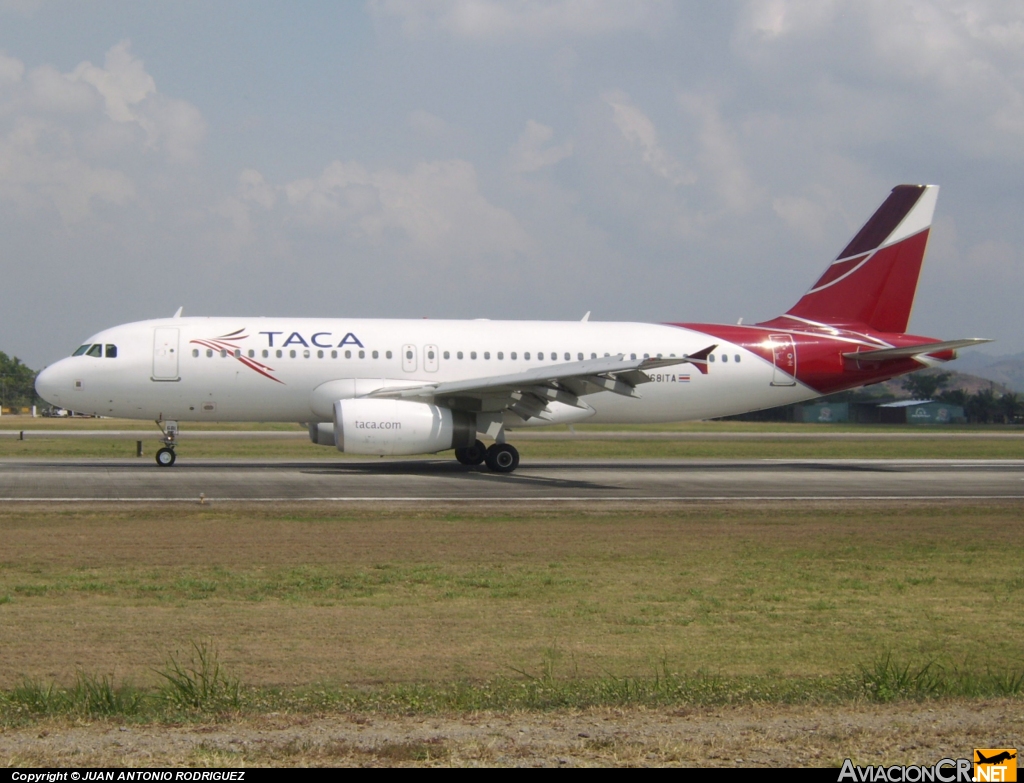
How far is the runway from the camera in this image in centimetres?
2000

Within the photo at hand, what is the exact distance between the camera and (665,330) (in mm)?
29266

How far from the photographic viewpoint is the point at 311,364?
26.2m

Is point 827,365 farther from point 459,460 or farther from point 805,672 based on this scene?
point 805,672

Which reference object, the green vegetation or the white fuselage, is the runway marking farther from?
the green vegetation

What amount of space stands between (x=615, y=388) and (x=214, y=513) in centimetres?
1155

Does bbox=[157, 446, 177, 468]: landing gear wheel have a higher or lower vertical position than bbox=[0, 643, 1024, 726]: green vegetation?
higher

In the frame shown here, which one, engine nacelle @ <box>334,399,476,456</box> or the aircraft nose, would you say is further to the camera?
the aircraft nose

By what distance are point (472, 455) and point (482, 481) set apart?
371 cm

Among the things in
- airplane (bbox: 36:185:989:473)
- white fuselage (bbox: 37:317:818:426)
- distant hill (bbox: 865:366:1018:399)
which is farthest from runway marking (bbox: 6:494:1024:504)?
distant hill (bbox: 865:366:1018:399)

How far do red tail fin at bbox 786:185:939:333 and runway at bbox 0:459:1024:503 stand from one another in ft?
15.0

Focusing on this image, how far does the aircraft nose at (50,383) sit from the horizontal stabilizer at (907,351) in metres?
21.5

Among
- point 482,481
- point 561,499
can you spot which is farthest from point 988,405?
point 561,499

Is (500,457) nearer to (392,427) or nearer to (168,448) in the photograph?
(392,427)

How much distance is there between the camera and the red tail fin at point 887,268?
98.5 feet
